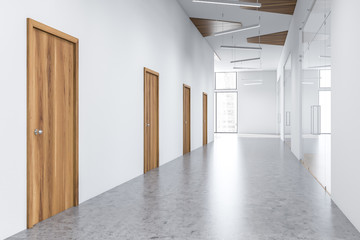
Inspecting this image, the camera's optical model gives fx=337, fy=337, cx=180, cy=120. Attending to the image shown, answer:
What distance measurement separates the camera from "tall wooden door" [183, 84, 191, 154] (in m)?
12.0

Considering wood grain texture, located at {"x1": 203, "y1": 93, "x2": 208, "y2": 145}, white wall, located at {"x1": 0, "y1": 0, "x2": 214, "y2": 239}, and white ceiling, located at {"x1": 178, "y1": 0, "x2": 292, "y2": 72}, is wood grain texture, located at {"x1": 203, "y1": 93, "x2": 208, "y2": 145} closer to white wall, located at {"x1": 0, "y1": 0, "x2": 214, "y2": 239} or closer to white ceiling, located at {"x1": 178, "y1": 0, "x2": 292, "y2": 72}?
white ceiling, located at {"x1": 178, "y1": 0, "x2": 292, "y2": 72}

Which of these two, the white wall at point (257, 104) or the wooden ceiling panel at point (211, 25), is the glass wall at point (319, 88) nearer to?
the wooden ceiling panel at point (211, 25)

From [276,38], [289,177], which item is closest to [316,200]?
[289,177]

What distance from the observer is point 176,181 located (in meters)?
7.09

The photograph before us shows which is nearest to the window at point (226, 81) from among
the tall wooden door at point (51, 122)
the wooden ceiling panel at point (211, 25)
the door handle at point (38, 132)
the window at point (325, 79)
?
the wooden ceiling panel at point (211, 25)

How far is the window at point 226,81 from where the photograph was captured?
87.2ft

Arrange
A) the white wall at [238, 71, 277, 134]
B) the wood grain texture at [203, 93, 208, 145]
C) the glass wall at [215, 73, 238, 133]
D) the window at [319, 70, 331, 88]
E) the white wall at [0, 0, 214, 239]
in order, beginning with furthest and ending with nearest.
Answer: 1. the glass wall at [215, 73, 238, 133]
2. the white wall at [238, 71, 277, 134]
3. the wood grain texture at [203, 93, 208, 145]
4. the window at [319, 70, 331, 88]
5. the white wall at [0, 0, 214, 239]

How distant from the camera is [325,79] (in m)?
6.09

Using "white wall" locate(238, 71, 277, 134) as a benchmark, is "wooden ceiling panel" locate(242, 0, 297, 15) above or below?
above

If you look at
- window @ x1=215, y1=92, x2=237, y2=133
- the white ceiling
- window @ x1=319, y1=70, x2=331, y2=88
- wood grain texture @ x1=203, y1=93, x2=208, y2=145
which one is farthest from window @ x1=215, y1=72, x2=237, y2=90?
window @ x1=319, y1=70, x2=331, y2=88

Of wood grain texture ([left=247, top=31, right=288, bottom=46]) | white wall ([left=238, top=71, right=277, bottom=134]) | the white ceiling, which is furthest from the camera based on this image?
white wall ([left=238, top=71, right=277, bottom=134])

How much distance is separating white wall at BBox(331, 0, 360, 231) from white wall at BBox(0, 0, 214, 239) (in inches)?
150

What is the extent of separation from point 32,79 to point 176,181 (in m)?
3.89

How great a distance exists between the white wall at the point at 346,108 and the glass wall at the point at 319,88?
0.62m
